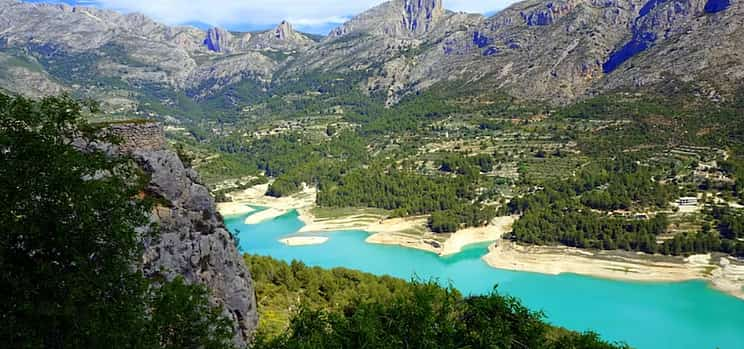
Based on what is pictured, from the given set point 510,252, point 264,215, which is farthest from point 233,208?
point 510,252

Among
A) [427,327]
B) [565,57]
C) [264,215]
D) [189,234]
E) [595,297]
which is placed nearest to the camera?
[427,327]

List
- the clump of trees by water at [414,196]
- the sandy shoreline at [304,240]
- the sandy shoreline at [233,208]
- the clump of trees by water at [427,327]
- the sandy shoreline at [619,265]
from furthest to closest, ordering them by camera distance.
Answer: the sandy shoreline at [233,208] < the clump of trees by water at [414,196] < the sandy shoreline at [304,240] < the sandy shoreline at [619,265] < the clump of trees by water at [427,327]

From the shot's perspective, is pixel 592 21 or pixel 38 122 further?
pixel 592 21

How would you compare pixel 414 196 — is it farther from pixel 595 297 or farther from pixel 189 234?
pixel 189 234

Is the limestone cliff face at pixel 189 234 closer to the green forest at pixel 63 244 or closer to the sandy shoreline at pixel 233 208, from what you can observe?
the green forest at pixel 63 244

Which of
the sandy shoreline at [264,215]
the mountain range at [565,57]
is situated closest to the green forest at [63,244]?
the sandy shoreline at [264,215]

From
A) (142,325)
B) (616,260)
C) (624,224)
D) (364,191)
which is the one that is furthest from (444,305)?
(364,191)

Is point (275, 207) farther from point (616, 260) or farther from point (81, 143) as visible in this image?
point (81, 143)
